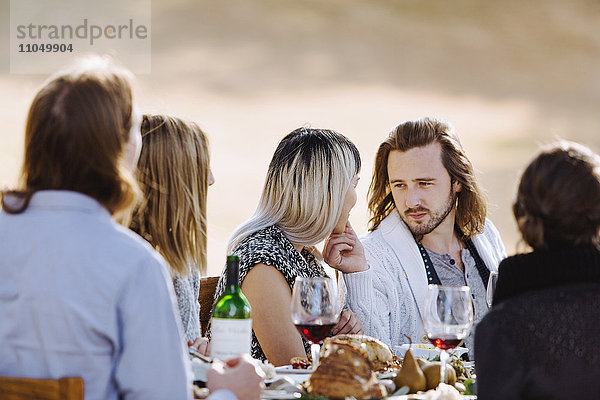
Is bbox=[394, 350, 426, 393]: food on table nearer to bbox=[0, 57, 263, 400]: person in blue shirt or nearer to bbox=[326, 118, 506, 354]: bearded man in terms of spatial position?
bbox=[0, 57, 263, 400]: person in blue shirt

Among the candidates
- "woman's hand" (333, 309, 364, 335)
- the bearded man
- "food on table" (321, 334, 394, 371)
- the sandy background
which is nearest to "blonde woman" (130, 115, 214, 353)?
"food on table" (321, 334, 394, 371)

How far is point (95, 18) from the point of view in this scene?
544 cm

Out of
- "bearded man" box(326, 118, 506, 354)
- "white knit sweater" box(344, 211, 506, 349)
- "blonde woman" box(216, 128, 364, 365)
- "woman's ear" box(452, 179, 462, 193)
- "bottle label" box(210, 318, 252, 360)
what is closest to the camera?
"bottle label" box(210, 318, 252, 360)

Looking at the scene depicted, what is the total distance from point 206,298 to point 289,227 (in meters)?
0.45

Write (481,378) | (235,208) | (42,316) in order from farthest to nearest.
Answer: (235,208), (481,378), (42,316)

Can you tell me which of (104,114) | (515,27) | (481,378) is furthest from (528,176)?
(515,27)

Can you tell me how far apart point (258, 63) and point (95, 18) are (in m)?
1.57

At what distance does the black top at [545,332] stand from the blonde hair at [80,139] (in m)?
0.75

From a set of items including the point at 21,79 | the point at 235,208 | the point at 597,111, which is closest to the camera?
the point at 21,79

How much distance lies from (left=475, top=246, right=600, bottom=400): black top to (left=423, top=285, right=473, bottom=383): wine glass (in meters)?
0.21

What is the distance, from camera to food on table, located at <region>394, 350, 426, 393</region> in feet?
5.70

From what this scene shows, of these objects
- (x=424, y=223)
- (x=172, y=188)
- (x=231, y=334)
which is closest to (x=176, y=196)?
(x=172, y=188)

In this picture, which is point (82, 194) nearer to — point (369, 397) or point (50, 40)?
point (369, 397)

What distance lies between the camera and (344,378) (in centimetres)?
156
